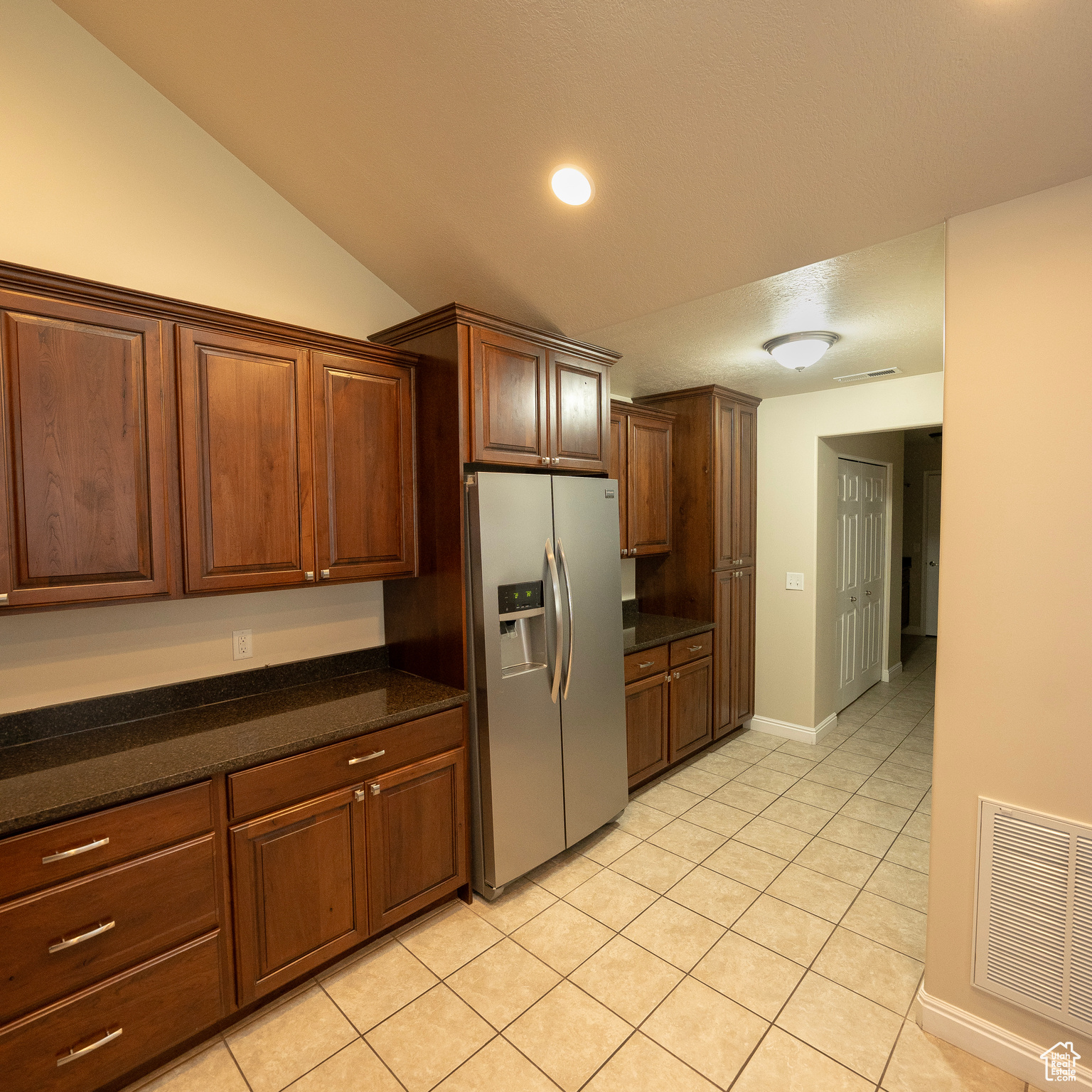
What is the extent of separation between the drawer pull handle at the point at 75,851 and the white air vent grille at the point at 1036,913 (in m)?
2.48

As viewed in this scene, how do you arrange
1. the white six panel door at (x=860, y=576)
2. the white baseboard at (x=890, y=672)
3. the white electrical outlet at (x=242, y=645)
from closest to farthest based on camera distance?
the white electrical outlet at (x=242, y=645)
the white six panel door at (x=860, y=576)
the white baseboard at (x=890, y=672)

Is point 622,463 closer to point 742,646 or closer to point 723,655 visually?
point 723,655

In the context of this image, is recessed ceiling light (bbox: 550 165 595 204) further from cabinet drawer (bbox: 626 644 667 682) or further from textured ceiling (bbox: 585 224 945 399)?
cabinet drawer (bbox: 626 644 667 682)

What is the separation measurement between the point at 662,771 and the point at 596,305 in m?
2.73

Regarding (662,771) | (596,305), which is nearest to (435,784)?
(662,771)

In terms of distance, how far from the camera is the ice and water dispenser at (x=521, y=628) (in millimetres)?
2377

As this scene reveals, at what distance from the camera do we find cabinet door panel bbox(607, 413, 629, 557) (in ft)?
11.5

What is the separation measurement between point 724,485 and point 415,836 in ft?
9.35

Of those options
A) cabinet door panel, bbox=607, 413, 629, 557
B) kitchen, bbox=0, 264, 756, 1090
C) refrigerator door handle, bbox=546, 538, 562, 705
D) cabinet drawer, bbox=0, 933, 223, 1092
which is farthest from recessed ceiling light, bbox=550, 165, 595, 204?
cabinet drawer, bbox=0, 933, 223, 1092

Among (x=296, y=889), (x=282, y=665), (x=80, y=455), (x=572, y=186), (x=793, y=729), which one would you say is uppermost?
(x=572, y=186)

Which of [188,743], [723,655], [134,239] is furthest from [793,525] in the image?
[134,239]

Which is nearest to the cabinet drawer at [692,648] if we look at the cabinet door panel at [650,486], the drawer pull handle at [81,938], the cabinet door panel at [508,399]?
the cabinet door panel at [650,486]

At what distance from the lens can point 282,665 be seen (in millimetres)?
2426

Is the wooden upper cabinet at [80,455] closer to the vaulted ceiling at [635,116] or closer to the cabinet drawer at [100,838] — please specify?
the cabinet drawer at [100,838]
